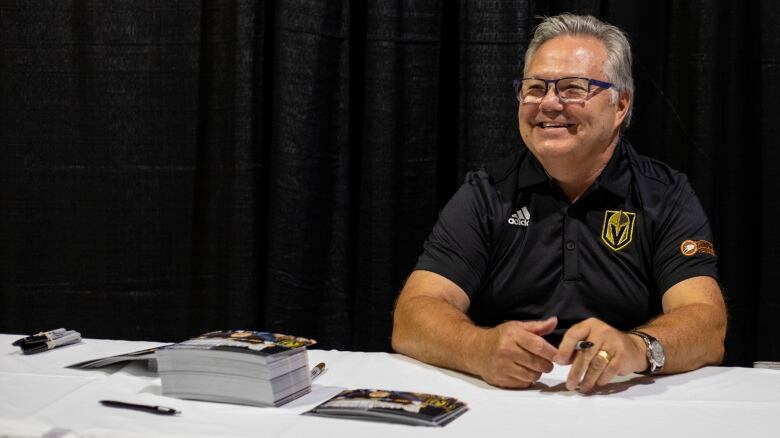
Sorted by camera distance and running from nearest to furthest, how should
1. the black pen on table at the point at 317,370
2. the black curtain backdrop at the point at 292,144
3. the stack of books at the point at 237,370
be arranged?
the stack of books at the point at 237,370
the black pen on table at the point at 317,370
the black curtain backdrop at the point at 292,144

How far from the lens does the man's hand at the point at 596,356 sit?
1528 mm

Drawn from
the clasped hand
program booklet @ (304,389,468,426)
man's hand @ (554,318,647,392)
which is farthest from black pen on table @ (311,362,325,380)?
man's hand @ (554,318,647,392)

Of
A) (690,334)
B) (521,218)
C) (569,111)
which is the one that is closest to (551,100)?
(569,111)

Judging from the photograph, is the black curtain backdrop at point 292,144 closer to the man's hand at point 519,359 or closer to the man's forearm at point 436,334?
the man's forearm at point 436,334

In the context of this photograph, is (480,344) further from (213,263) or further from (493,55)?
(213,263)

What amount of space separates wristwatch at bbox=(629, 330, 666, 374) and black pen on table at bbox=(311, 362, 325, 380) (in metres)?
0.57

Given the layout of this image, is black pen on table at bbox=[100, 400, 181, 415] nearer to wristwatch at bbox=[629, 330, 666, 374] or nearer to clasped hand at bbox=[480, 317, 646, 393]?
clasped hand at bbox=[480, 317, 646, 393]

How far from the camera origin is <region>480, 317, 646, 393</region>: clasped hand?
153 centimetres

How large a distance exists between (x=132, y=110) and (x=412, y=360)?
165cm

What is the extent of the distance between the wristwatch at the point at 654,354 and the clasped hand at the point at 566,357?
0.06m

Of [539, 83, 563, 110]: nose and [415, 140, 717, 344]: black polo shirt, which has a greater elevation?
[539, 83, 563, 110]: nose

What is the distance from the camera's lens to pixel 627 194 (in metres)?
2.15

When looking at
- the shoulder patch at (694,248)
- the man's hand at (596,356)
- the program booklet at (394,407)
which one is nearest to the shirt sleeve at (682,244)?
the shoulder patch at (694,248)

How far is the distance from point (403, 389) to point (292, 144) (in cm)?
144
